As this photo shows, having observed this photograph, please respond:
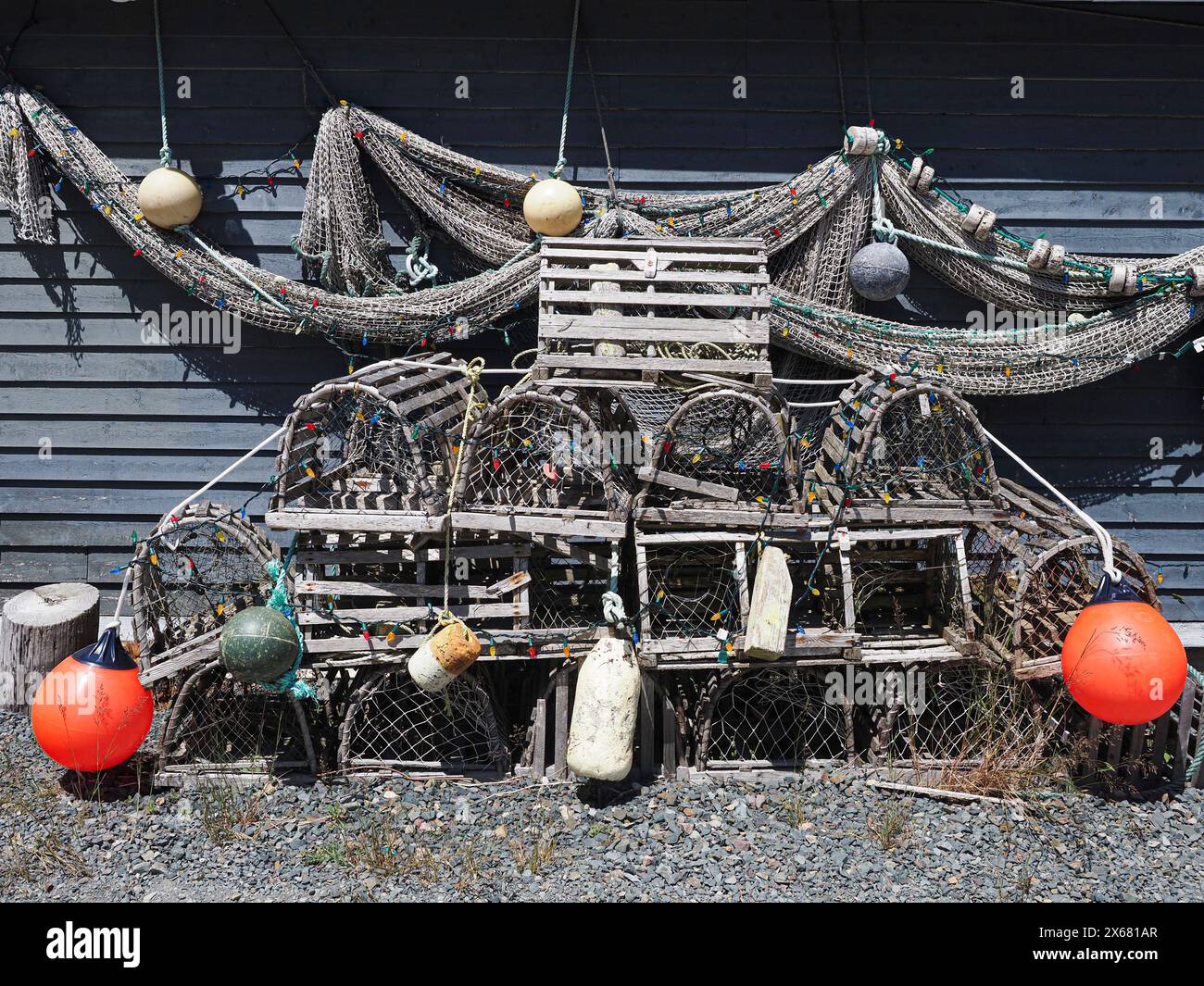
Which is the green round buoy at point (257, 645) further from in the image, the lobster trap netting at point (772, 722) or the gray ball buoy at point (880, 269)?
the gray ball buoy at point (880, 269)

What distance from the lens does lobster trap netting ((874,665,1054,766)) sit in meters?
4.57

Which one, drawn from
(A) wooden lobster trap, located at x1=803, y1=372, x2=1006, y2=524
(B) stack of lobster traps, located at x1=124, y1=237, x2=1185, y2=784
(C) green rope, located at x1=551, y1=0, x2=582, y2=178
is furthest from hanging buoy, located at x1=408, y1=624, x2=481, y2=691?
(C) green rope, located at x1=551, y1=0, x2=582, y2=178

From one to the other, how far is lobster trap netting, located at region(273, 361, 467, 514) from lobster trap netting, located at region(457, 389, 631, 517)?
0.59ft

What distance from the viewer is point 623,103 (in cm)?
566

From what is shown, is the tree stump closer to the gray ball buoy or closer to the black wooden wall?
the black wooden wall

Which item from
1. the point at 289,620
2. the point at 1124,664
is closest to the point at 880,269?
the point at 1124,664

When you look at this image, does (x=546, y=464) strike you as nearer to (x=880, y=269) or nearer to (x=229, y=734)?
(x=229, y=734)

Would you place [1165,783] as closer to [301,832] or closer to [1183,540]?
[1183,540]

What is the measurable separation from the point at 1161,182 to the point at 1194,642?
272 centimetres

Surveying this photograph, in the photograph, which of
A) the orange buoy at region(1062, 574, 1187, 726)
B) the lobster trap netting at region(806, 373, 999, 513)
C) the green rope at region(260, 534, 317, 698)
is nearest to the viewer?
the orange buoy at region(1062, 574, 1187, 726)

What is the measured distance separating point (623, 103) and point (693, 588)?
2.80 m

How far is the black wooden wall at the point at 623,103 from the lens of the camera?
561 cm

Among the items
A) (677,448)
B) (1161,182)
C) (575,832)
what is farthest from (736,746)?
(1161,182)

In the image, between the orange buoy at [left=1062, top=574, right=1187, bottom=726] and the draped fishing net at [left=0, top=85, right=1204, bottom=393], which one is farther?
the draped fishing net at [left=0, top=85, right=1204, bottom=393]
